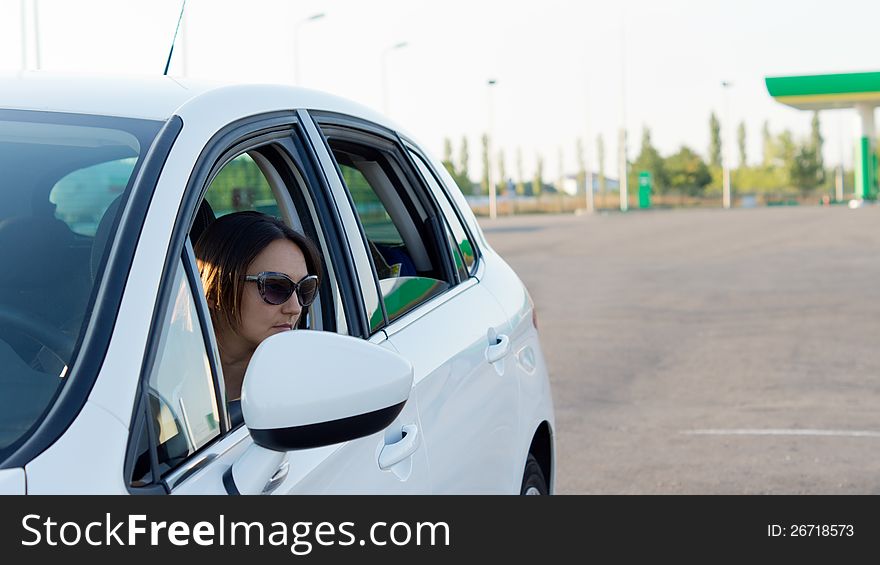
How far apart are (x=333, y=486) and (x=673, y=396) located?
7.25 metres

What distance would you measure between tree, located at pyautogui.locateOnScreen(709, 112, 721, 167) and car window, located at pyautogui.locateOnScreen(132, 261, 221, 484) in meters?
113

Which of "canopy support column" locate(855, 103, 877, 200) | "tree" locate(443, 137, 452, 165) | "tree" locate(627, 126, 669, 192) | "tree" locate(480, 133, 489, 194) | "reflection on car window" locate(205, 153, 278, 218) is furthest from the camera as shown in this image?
"tree" locate(443, 137, 452, 165)

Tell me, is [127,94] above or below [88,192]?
above

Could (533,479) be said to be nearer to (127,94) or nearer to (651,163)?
(127,94)

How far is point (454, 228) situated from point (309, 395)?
2.22 metres

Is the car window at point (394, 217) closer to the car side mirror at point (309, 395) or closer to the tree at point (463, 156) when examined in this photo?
the car side mirror at point (309, 395)

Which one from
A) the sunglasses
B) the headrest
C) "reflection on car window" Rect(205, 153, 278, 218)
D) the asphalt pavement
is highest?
"reflection on car window" Rect(205, 153, 278, 218)

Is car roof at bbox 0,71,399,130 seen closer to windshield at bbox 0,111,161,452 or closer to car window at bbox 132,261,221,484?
windshield at bbox 0,111,161,452

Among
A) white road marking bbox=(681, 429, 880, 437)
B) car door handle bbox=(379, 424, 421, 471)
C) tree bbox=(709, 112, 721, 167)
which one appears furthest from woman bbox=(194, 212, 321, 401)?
tree bbox=(709, 112, 721, 167)

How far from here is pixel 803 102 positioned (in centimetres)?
5925

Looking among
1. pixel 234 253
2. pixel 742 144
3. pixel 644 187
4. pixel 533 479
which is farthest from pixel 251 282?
pixel 742 144

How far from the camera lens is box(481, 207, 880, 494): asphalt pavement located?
272 inches

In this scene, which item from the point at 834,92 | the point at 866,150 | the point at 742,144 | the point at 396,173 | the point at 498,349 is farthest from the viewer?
the point at 742,144

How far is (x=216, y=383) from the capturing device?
2.32m
